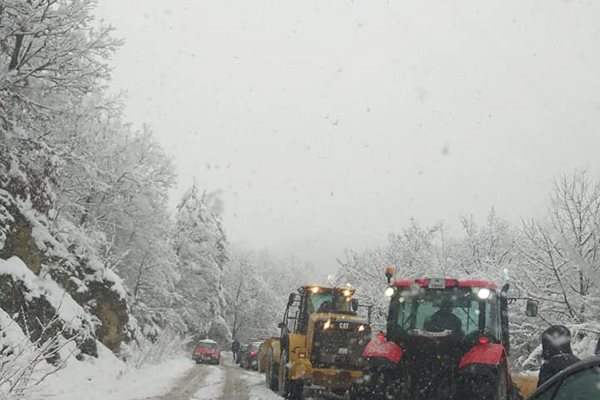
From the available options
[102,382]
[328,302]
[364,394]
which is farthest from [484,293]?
[102,382]

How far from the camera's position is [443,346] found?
833 centimetres

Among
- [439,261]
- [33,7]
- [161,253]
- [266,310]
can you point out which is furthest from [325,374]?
[266,310]

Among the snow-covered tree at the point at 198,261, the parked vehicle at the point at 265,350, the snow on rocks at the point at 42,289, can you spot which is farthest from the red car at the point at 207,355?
the snow on rocks at the point at 42,289

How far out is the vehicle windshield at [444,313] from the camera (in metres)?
8.49

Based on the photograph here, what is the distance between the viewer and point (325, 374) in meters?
13.2

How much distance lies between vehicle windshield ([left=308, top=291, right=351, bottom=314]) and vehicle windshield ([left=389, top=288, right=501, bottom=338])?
6.66 meters

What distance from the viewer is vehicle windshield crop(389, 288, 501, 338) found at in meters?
8.49

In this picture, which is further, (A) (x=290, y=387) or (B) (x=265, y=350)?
(B) (x=265, y=350)

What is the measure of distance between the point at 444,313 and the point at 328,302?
7259 millimetres

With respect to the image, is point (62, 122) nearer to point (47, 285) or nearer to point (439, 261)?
point (47, 285)

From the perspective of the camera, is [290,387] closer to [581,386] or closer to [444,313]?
[444,313]

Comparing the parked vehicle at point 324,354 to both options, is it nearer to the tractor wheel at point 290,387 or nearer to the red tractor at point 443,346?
the tractor wheel at point 290,387

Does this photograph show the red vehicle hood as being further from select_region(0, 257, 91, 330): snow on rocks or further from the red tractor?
the red tractor

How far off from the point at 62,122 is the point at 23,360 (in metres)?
13.5
